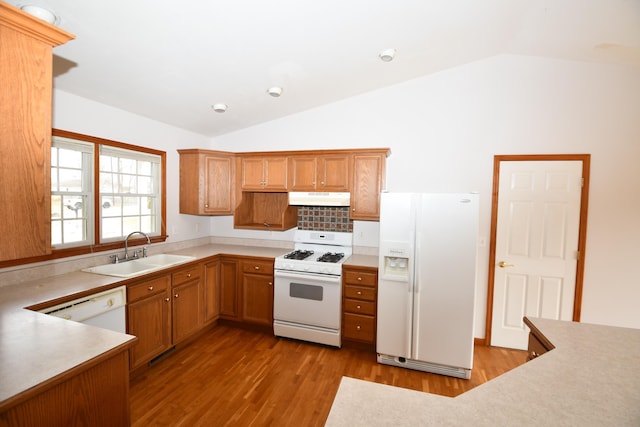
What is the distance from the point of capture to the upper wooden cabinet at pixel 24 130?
1130 millimetres

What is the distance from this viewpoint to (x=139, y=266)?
10.1ft

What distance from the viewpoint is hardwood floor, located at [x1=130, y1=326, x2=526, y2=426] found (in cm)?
216

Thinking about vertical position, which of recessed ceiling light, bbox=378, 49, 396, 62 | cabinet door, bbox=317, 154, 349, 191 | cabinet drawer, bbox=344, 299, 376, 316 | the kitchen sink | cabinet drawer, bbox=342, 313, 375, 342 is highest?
recessed ceiling light, bbox=378, 49, 396, 62

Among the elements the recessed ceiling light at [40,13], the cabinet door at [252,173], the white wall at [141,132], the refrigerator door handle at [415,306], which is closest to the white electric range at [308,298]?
the refrigerator door handle at [415,306]

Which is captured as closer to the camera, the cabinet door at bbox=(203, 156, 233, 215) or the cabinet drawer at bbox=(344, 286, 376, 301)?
the cabinet drawer at bbox=(344, 286, 376, 301)

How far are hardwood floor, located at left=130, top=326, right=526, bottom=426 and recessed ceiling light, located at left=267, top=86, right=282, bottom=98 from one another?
2.65 m

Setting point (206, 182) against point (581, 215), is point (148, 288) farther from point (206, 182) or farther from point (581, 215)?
point (581, 215)

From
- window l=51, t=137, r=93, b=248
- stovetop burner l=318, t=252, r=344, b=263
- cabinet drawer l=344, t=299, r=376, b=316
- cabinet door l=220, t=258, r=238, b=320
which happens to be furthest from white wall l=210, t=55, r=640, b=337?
window l=51, t=137, r=93, b=248

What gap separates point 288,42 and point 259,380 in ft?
9.05

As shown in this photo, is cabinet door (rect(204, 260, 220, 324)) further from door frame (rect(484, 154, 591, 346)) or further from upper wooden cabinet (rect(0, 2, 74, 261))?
door frame (rect(484, 154, 591, 346))

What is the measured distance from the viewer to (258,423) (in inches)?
82.3

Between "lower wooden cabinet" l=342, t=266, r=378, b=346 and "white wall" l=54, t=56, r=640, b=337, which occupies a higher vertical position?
"white wall" l=54, t=56, r=640, b=337

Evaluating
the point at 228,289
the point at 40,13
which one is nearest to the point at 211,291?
the point at 228,289

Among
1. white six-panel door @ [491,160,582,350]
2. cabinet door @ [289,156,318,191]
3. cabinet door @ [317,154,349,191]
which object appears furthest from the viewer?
cabinet door @ [289,156,318,191]
